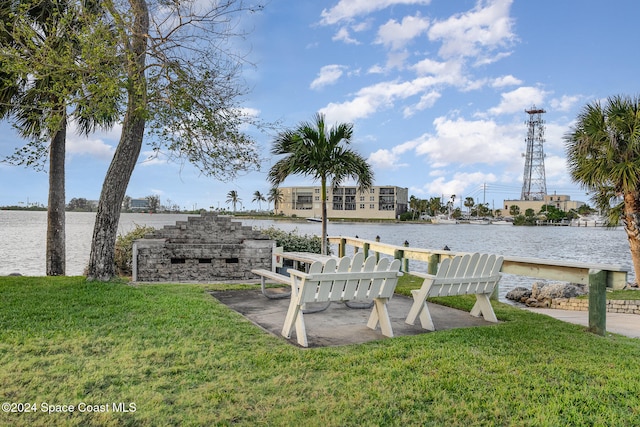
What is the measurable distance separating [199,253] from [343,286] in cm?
693

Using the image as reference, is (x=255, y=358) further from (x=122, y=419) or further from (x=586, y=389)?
(x=586, y=389)

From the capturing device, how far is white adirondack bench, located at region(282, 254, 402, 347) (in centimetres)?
492

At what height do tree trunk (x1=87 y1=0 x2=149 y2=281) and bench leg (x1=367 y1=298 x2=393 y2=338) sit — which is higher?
tree trunk (x1=87 y1=0 x2=149 y2=281)

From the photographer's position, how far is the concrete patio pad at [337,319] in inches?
206

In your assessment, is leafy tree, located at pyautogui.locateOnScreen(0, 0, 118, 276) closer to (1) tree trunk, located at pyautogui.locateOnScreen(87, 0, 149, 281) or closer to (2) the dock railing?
(1) tree trunk, located at pyautogui.locateOnScreen(87, 0, 149, 281)

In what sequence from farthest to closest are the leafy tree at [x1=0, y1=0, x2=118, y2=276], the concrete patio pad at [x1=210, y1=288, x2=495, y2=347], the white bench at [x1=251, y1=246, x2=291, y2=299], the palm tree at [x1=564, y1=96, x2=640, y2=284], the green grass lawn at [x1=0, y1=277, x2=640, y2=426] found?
1. the palm tree at [x1=564, y1=96, x2=640, y2=284]
2. the leafy tree at [x1=0, y1=0, x2=118, y2=276]
3. the white bench at [x1=251, y1=246, x2=291, y2=299]
4. the concrete patio pad at [x1=210, y1=288, x2=495, y2=347]
5. the green grass lawn at [x1=0, y1=277, x2=640, y2=426]

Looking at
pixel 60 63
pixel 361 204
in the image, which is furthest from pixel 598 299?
pixel 361 204

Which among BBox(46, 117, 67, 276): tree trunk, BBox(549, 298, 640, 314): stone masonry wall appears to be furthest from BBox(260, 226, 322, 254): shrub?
BBox(549, 298, 640, 314): stone masonry wall

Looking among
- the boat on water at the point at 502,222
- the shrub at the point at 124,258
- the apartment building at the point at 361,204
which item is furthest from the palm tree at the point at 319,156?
the boat on water at the point at 502,222

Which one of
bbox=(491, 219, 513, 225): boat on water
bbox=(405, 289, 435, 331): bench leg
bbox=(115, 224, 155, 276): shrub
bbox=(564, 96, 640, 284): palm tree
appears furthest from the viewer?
bbox=(491, 219, 513, 225): boat on water

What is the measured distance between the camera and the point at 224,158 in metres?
9.39

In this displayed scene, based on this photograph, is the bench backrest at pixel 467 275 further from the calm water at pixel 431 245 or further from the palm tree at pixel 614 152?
the palm tree at pixel 614 152

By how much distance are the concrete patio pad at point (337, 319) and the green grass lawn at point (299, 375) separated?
1.04 feet

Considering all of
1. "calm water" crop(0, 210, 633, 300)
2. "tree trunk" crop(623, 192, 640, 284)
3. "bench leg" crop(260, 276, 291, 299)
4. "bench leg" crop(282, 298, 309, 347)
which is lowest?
"calm water" crop(0, 210, 633, 300)
